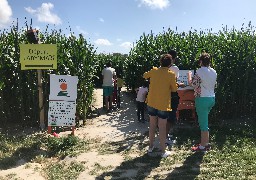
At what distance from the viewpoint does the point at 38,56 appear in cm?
807

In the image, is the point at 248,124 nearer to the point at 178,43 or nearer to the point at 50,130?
the point at 178,43

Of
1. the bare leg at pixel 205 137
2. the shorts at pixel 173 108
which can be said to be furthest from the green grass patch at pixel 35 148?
the bare leg at pixel 205 137

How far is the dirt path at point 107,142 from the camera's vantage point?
595 cm

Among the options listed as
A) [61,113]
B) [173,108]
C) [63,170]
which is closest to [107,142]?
[61,113]

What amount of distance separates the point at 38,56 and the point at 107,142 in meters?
2.56

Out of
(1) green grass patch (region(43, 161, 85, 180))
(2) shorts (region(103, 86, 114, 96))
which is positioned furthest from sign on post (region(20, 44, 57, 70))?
(2) shorts (region(103, 86, 114, 96))

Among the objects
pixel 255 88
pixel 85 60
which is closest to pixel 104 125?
pixel 85 60

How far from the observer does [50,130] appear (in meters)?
7.93

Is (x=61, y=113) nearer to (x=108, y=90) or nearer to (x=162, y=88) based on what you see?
(x=162, y=88)

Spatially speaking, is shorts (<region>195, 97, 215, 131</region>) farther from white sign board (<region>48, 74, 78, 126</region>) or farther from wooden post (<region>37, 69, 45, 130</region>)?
wooden post (<region>37, 69, 45, 130</region>)

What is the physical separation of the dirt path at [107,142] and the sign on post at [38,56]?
1.72 metres

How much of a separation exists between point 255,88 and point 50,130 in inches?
237

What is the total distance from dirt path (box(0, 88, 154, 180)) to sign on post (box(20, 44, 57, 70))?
1723 mm

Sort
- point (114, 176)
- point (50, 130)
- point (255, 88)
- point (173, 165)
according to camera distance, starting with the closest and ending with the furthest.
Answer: point (114, 176) → point (173, 165) → point (50, 130) → point (255, 88)
